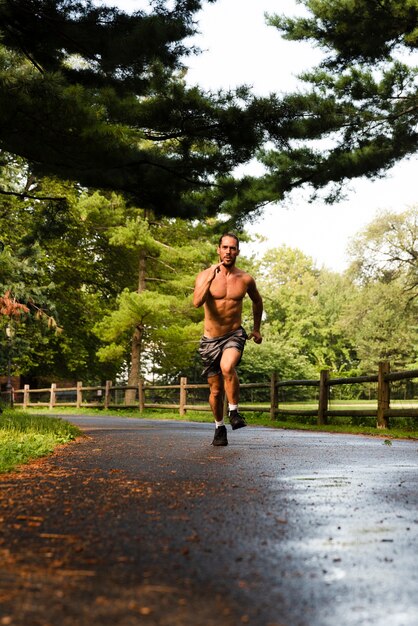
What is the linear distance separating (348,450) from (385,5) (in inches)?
361

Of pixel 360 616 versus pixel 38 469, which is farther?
pixel 38 469

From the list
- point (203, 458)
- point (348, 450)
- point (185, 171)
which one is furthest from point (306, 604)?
point (185, 171)

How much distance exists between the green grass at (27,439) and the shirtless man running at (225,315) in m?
1.85

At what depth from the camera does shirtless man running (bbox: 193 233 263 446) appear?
316 inches

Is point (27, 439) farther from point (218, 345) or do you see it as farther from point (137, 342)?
point (137, 342)

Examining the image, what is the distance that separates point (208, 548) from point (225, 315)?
537 centimetres

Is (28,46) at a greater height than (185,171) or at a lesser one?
greater

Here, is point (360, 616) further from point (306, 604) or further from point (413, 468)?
point (413, 468)

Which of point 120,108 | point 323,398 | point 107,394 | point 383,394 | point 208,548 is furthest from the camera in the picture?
point 107,394

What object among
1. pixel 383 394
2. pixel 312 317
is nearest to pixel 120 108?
pixel 383 394

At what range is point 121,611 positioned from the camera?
2.07 meters

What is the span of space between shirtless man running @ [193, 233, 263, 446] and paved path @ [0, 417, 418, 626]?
→ 258cm

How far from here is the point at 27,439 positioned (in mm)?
7996

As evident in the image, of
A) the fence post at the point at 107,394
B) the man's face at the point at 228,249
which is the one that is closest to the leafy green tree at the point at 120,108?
the man's face at the point at 228,249
